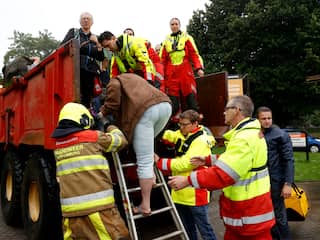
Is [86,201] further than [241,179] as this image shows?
Yes

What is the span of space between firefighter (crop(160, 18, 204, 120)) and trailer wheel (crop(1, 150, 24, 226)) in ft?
8.08

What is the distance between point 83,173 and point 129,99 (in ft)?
2.59

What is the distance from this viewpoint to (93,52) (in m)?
4.44

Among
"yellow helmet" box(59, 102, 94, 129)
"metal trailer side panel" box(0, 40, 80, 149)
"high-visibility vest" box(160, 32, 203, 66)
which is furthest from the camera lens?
"high-visibility vest" box(160, 32, 203, 66)

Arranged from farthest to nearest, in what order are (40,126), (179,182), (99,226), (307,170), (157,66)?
(307,170)
(157,66)
(40,126)
(99,226)
(179,182)

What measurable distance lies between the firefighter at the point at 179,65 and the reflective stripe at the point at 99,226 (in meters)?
2.53

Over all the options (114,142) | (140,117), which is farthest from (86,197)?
(140,117)

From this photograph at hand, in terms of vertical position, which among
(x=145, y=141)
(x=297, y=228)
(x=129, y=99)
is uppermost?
(x=129, y=99)

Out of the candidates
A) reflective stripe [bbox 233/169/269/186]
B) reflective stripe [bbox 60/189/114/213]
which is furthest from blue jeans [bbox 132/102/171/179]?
reflective stripe [bbox 233/169/269/186]

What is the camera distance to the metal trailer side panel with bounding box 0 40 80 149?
362cm

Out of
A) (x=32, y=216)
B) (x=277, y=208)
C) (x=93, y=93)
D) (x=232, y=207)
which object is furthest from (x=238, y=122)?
(x=32, y=216)

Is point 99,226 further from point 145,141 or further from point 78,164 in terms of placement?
point 145,141

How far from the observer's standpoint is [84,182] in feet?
9.50

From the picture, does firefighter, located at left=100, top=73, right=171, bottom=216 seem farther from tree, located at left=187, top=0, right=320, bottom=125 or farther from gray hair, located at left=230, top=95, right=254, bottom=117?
tree, located at left=187, top=0, right=320, bottom=125
